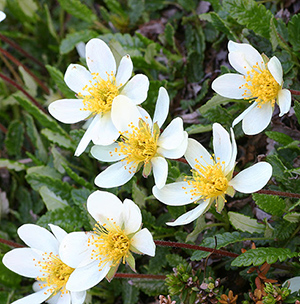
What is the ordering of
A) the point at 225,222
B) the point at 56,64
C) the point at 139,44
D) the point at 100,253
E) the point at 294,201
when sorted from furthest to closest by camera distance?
the point at 56,64 < the point at 139,44 < the point at 225,222 < the point at 294,201 < the point at 100,253

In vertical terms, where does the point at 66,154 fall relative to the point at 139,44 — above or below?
below

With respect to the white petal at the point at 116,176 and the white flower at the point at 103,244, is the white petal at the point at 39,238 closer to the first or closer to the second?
the white flower at the point at 103,244

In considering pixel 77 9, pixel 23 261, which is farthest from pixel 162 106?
pixel 77 9

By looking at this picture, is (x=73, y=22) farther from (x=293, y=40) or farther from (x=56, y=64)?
(x=293, y=40)

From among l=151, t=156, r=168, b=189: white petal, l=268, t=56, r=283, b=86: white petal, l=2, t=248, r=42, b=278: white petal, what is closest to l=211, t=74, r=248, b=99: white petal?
l=268, t=56, r=283, b=86: white petal

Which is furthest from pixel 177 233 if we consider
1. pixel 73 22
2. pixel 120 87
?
pixel 73 22

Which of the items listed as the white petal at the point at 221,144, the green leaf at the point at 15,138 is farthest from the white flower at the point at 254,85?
the green leaf at the point at 15,138
